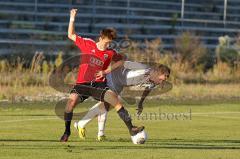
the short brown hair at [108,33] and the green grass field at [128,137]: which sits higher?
the short brown hair at [108,33]

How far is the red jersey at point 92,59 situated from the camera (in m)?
15.6

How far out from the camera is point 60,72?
3153cm

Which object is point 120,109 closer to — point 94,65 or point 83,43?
point 94,65

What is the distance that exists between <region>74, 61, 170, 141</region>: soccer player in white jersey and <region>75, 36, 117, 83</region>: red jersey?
0.87m

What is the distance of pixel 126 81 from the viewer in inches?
985

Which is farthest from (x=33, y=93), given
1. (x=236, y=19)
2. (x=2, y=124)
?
(x=236, y=19)

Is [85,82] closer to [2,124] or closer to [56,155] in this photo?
[56,155]

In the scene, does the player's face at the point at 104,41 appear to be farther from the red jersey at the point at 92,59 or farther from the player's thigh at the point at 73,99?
the player's thigh at the point at 73,99

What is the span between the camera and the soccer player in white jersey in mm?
16431

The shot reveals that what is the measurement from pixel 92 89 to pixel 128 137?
6.47 ft

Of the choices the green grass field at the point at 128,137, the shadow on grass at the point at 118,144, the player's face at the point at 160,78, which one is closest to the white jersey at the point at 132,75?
the green grass field at the point at 128,137

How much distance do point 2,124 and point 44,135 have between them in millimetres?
3115

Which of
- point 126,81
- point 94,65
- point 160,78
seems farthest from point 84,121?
point 126,81

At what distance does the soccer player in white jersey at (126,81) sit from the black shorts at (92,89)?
581 mm
